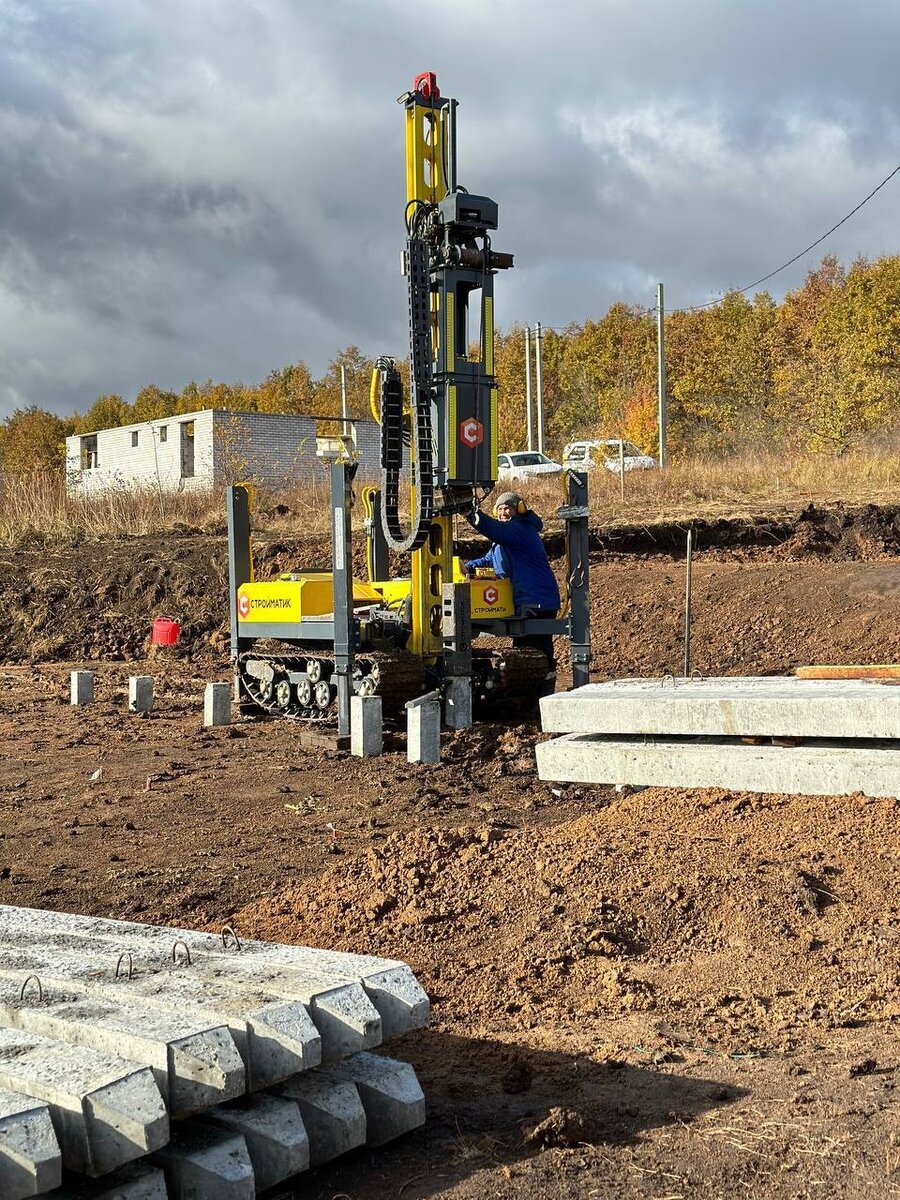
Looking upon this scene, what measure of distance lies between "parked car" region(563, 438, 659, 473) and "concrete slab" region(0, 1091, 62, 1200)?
25818 mm

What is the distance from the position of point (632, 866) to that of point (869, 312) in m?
39.1

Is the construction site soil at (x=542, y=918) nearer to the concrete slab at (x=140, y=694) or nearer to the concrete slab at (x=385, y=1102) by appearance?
the concrete slab at (x=385, y=1102)

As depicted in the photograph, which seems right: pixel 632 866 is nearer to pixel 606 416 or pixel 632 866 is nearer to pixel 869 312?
pixel 869 312

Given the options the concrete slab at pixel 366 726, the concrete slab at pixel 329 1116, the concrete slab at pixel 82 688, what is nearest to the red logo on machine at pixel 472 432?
the concrete slab at pixel 366 726

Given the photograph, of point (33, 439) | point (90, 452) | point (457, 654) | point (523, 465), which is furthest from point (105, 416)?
point (457, 654)

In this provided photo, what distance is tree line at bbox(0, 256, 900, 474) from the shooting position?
39.5m

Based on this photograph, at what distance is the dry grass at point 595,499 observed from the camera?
21141 mm

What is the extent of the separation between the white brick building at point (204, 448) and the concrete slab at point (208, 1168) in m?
29.5

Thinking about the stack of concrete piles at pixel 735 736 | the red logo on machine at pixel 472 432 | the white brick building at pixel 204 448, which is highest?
the white brick building at pixel 204 448

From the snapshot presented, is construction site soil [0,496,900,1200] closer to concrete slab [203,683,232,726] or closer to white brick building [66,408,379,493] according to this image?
concrete slab [203,683,232,726]

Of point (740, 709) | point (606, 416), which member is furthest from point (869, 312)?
point (740, 709)

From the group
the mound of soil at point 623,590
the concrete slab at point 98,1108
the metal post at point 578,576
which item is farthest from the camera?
the mound of soil at point 623,590

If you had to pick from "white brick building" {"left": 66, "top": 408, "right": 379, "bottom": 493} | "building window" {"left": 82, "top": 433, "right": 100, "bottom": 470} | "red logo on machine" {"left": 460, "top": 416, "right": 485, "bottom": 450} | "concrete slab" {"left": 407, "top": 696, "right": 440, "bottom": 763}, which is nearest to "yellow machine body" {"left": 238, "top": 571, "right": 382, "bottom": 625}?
"red logo on machine" {"left": 460, "top": 416, "right": 485, "bottom": 450}

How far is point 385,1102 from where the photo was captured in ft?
11.7
